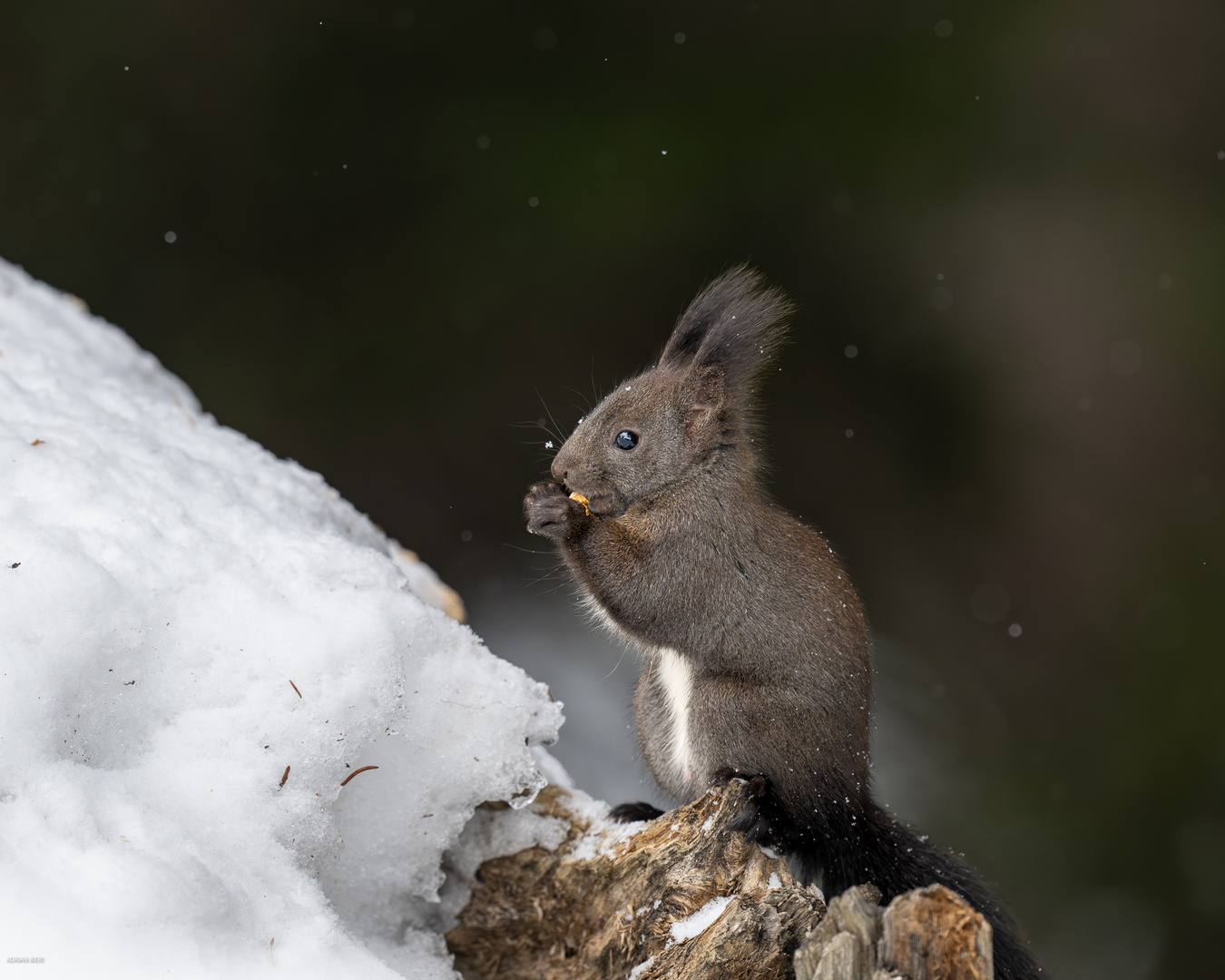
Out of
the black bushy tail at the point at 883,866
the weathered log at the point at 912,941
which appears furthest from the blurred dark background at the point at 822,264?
the weathered log at the point at 912,941

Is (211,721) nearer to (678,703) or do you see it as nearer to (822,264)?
(678,703)

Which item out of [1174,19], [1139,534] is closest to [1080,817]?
[1139,534]

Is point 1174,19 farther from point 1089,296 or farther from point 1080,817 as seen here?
point 1080,817

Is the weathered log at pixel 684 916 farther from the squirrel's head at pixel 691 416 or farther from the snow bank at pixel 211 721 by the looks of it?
the squirrel's head at pixel 691 416

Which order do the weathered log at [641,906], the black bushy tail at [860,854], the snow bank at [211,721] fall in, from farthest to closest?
1. the black bushy tail at [860,854]
2. the weathered log at [641,906]
3. the snow bank at [211,721]

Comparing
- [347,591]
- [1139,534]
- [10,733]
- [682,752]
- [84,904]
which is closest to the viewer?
[84,904]

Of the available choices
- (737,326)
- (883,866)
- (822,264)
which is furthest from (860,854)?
(822,264)
